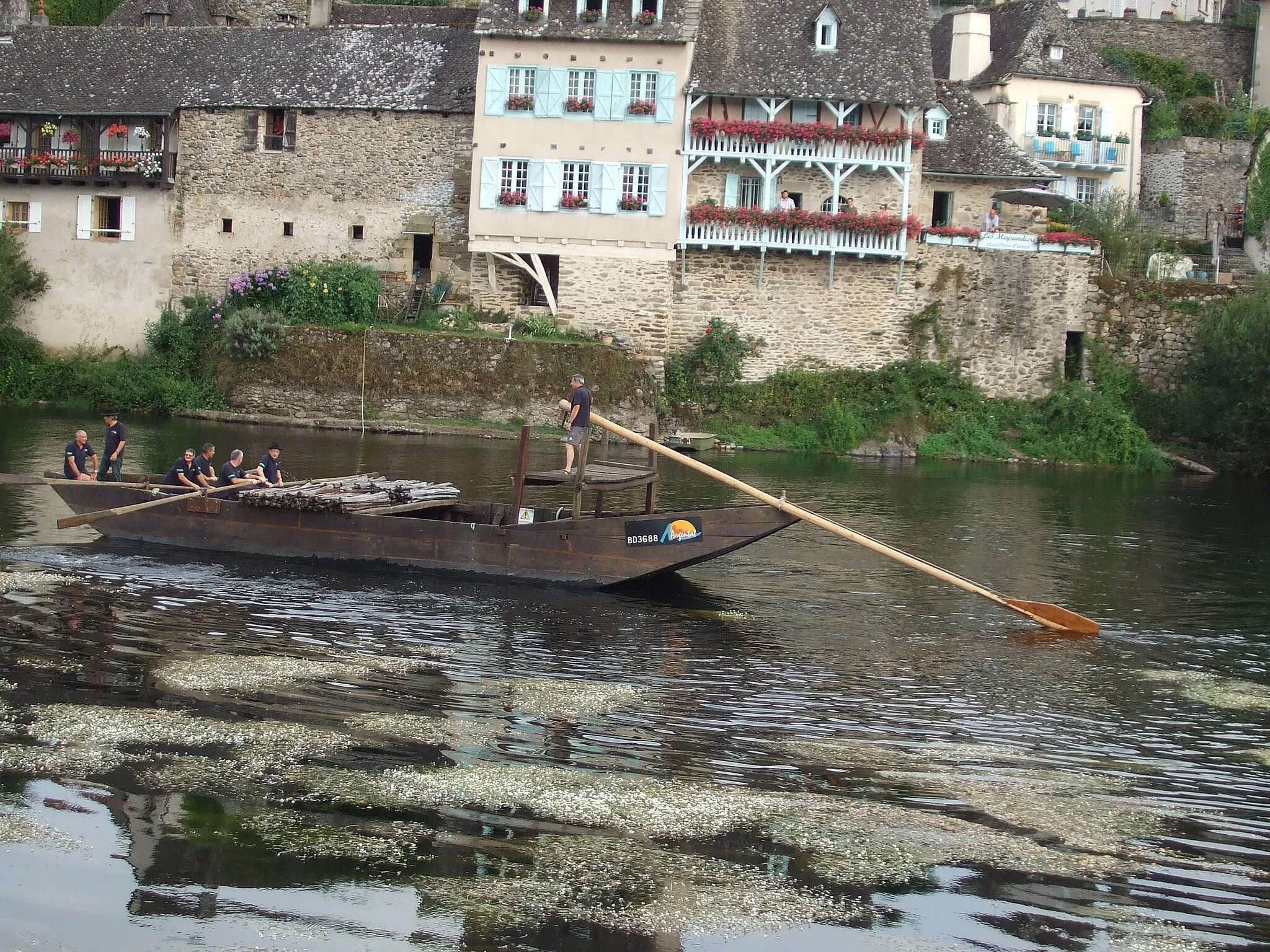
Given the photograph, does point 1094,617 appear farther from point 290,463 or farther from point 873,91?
point 873,91

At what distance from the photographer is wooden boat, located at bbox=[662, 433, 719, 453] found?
37.8 metres

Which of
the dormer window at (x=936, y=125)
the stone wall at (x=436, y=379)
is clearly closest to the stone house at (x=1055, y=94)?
the dormer window at (x=936, y=125)

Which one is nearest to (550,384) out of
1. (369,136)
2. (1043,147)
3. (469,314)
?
(469,314)

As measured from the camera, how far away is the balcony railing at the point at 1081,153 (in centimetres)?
4875

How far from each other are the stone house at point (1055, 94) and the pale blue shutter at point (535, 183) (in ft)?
55.1

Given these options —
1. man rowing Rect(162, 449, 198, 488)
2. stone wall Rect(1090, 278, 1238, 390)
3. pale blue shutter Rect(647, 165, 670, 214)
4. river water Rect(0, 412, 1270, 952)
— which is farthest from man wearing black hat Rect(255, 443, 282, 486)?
stone wall Rect(1090, 278, 1238, 390)

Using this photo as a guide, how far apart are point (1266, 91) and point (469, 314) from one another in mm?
32766

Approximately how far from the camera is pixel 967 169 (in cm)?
4106

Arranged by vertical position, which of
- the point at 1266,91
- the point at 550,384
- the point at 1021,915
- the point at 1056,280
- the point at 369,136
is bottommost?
the point at 1021,915

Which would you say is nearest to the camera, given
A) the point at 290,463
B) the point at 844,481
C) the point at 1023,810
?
the point at 1023,810

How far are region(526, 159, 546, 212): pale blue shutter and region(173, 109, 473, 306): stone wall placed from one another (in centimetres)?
243

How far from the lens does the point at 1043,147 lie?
48.8 m

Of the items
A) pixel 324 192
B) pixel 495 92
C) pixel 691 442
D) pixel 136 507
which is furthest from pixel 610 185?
pixel 136 507

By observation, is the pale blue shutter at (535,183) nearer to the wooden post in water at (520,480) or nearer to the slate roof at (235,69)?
the slate roof at (235,69)
